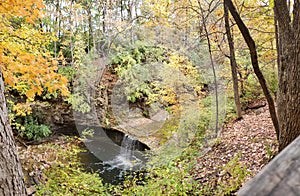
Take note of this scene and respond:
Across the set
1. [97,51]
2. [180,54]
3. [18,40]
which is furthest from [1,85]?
[97,51]

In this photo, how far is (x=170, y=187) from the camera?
9.96ft

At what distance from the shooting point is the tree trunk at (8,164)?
1.13 m

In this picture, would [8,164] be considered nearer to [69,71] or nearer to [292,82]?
[292,82]

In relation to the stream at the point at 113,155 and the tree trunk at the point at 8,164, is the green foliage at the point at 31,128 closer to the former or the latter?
the stream at the point at 113,155

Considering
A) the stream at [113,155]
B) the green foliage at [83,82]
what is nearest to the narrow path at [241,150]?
the stream at [113,155]

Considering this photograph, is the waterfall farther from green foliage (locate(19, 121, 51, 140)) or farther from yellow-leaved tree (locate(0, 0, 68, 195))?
yellow-leaved tree (locate(0, 0, 68, 195))

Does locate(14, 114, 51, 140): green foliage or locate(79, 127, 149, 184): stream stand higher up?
locate(14, 114, 51, 140): green foliage

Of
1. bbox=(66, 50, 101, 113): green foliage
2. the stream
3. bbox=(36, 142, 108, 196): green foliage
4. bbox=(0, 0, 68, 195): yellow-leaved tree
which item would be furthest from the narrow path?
bbox=(66, 50, 101, 113): green foliage

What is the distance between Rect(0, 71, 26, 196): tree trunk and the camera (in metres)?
1.13

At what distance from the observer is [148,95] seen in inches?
392

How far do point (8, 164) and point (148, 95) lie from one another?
8.85m

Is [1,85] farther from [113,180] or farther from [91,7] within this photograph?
[91,7]

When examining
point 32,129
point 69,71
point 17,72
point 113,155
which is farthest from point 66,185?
point 69,71

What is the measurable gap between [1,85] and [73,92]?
960cm
